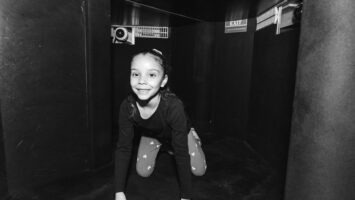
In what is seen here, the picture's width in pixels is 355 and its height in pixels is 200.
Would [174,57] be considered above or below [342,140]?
above

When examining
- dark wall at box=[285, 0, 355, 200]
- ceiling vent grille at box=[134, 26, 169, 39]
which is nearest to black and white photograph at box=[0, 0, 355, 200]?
dark wall at box=[285, 0, 355, 200]

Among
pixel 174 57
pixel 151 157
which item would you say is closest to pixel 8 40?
pixel 151 157

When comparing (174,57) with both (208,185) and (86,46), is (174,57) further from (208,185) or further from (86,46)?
(208,185)

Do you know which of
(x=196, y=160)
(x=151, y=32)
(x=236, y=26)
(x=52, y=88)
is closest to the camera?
(x=52, y=88)

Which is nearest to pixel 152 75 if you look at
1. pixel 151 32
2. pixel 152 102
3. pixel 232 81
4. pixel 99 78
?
pixel 152 102

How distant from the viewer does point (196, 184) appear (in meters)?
1.64

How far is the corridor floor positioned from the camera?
4.90 ft

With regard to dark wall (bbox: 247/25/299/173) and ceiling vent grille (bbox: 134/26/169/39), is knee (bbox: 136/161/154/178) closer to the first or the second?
dark wall (bbox: 247/25/299/173)

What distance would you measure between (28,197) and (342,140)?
1.60m

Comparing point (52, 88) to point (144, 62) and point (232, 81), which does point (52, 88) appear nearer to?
point (144, 62)

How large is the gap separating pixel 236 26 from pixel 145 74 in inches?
61.3

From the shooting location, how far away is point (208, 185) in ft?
5.35

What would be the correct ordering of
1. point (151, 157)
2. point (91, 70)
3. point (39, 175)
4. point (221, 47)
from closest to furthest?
point (39, 175) → point (91, 70) → point (151, 157) → point (221, 47)

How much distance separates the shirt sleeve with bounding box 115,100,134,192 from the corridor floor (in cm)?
25
